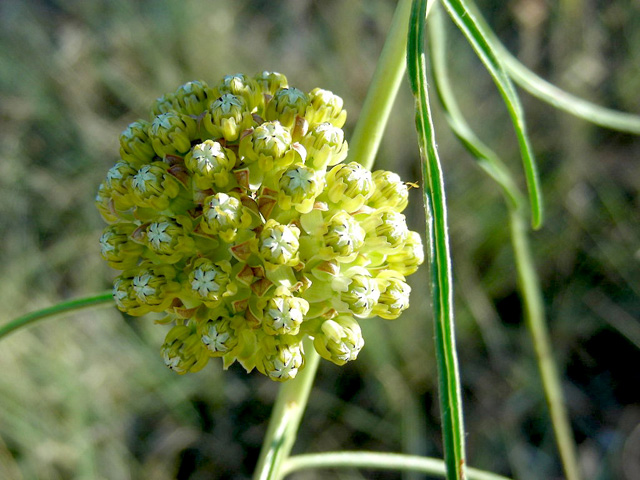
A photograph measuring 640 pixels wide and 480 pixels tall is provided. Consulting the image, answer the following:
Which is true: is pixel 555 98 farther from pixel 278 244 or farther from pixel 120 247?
pixel 120 247

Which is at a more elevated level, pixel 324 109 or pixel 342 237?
pixel 324 109

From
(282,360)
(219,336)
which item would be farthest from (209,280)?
(282,360)

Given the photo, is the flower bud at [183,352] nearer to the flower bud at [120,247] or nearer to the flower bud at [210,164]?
the flower bud at [120,247]

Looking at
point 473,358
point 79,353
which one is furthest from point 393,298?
point 79,353

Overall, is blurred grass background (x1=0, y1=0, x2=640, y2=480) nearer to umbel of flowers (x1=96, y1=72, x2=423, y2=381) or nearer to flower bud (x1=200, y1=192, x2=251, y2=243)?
umbel of flowers (x1=96, y1=72, x2=423, y2=381)

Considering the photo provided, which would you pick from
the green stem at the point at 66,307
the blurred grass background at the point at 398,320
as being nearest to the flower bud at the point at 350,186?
the green stem at the point at 66,307

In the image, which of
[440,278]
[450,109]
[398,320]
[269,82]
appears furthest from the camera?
[398,320]

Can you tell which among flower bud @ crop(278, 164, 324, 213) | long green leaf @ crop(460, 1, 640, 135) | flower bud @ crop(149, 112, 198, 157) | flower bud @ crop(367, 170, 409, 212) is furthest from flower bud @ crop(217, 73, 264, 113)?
long green leaf @ crop(460, 1, 640, 135)
